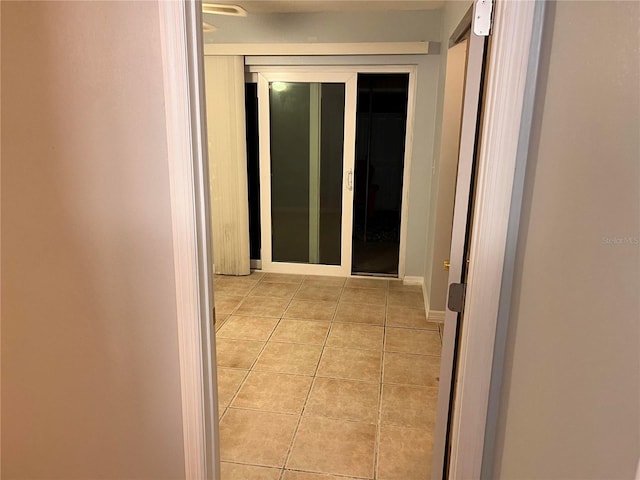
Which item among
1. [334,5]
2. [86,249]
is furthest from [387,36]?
[86,249]

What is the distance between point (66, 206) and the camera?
4.21 ft

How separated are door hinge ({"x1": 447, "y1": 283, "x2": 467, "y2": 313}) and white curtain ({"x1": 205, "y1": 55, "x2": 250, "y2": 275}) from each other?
3.53m

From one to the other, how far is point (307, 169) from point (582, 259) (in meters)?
4.03

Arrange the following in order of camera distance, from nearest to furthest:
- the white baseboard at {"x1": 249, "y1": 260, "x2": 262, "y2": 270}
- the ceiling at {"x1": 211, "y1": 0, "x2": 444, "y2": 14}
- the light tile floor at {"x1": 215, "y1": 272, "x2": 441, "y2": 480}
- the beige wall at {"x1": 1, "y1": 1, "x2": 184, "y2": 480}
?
the beige wall at {"x1": 1, "y1": 1, "x2": 184, "y2": 480}, the light tile floor at {"x1": 215, "y1": 272, "x2": 441, "y2": 480}, the ceiling at {"x1": 211, "y1": 0, "x2": 444, "y2": 14}, the white baseboard at {"x1": 249, "y1": 260, "x2": 262, "y2": 270}

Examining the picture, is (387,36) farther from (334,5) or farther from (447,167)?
(447,167)

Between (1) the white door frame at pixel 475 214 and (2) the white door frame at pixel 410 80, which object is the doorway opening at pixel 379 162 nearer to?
(2) the white door frame at pixel 410 80

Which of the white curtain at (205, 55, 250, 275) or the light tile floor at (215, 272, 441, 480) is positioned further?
the white curtain at (205, 55, 250, 275)

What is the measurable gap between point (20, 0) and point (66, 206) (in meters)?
0.56

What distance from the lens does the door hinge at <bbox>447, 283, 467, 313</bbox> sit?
1.36m

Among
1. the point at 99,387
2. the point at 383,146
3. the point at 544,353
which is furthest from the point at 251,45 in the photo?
the point at 544,353

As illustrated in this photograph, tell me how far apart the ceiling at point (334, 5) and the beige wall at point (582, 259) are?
11.1ft

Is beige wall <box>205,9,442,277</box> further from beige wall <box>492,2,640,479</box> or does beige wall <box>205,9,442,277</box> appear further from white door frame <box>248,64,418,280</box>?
beige wall <box>492,2,640,479</box>

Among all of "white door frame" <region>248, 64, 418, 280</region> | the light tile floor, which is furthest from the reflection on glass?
the light tile floor

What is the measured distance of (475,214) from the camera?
114 centimetres
